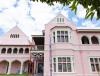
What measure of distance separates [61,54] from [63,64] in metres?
1.42

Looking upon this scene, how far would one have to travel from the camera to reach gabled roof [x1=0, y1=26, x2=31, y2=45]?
35.5 metres

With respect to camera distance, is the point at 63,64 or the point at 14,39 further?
the point at 14,39

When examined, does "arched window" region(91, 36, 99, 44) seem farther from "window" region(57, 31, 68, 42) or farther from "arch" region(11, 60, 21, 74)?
"arch" region(11, 60, 21, 74)

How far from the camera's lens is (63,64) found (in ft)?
82.0

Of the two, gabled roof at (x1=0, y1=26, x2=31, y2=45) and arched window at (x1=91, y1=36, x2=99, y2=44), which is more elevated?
gabled roof at (x1=0, y1=26, x2=31, y2=45)

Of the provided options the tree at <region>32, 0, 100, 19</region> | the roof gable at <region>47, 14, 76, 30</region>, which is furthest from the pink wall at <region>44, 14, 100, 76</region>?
the tree at <region>32, 0, 100, 19</region>

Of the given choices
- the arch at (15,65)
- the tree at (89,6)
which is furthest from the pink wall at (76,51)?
the tree at (89,6)

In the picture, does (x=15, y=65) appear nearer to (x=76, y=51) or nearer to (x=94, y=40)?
(x=76, y=51)

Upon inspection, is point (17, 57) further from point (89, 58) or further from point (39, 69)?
point (89, 58)

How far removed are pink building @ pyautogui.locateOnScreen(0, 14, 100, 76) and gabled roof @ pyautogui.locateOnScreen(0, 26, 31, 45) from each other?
295 cm

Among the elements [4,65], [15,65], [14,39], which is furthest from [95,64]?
[14,39]

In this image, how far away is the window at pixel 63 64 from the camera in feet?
80.9

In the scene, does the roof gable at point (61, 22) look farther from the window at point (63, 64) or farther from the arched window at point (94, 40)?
the window at point (63, 64)

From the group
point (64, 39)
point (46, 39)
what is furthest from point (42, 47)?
point (64, 39)
